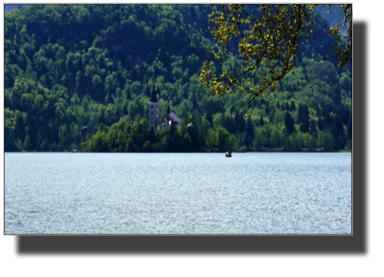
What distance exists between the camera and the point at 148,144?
17100 cm

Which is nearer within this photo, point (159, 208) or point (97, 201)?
point (159, 208)

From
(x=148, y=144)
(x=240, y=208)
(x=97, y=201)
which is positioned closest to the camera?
(x=240, y=208)
